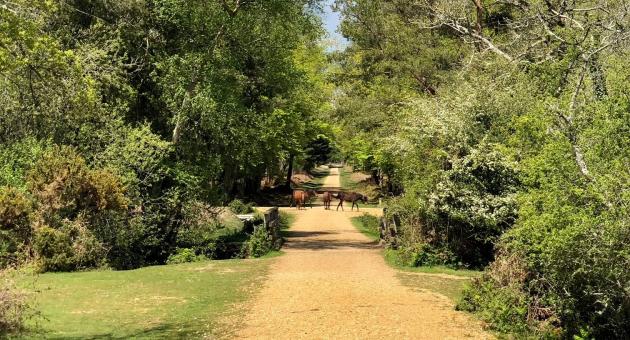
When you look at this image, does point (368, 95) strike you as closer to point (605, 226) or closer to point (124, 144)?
point (124, 144)

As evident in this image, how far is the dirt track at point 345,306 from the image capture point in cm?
1034

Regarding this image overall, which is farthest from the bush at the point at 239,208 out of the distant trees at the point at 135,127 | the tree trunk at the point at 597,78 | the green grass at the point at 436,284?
the tree trunk at the point at 597,78

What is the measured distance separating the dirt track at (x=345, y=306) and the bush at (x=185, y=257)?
2.96 m

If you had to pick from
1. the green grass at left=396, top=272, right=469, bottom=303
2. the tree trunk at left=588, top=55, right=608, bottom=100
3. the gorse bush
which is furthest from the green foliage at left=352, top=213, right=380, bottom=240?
the tree trunk at left=588, top=55, right=608, bottom=100

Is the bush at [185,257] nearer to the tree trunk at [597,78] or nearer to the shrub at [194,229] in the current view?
the shrub at [194,229]

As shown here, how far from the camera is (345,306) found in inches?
485

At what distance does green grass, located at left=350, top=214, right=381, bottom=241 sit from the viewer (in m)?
31.5

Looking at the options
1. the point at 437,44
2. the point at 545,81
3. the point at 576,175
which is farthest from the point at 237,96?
the point at 576,175

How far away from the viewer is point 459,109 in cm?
1931

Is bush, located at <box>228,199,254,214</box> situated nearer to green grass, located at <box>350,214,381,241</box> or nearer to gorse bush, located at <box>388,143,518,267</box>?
green grass, located at <box>350,214,381,241</box>

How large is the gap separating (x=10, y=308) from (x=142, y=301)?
3.66m

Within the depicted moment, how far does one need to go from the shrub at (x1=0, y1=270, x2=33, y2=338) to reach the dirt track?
3.55 m

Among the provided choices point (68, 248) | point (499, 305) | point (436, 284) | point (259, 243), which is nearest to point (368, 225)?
point (259, 243)

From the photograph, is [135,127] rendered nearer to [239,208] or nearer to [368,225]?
[239,208]
